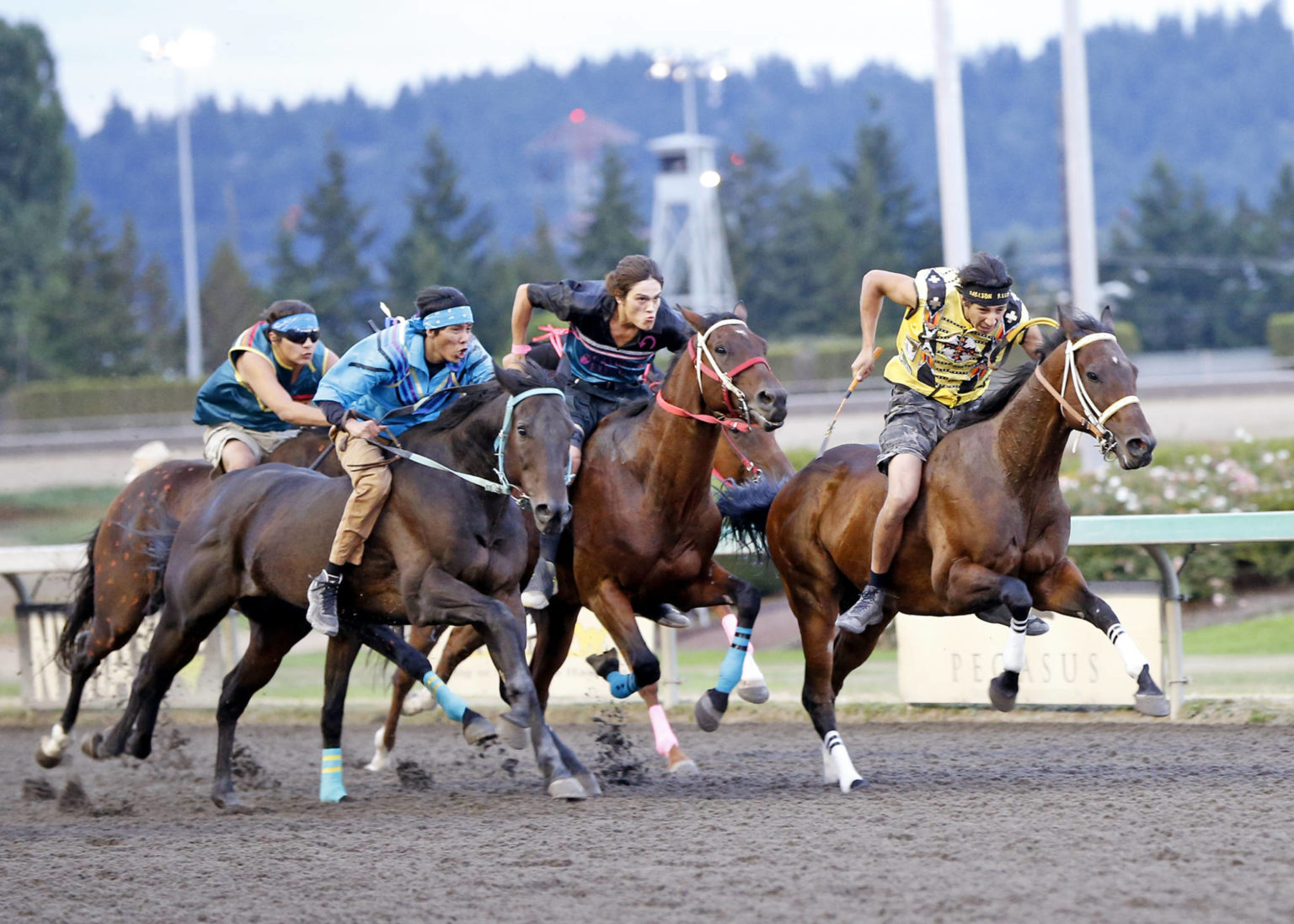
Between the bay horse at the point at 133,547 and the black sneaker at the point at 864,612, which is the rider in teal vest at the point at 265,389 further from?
the black sneaker at the point at 864,612

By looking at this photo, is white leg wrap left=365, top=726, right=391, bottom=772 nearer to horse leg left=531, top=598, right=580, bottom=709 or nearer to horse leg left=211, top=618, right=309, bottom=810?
horse leg left=211, top=618, right=309, bottom=810

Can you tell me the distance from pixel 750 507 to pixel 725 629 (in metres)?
0.61

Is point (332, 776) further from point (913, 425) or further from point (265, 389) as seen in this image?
point (913, 425)

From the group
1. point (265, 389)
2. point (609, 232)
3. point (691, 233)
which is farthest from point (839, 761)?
point (609, 232)

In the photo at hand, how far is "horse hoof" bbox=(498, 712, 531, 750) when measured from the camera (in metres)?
6.09

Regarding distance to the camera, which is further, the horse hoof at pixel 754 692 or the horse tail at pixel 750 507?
the horse tail at pixel 750 507

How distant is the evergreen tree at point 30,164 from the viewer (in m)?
47.2

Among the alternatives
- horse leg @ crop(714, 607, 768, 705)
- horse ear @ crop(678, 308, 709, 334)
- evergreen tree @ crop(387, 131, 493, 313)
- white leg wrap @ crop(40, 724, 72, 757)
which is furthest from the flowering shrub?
evergreen tree @ crop(387, 131, 493, 313)

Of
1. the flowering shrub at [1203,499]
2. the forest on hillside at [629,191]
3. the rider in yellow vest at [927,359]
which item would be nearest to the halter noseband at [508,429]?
the rider in yellow vest at [927,359]

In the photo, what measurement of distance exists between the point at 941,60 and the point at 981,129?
139m

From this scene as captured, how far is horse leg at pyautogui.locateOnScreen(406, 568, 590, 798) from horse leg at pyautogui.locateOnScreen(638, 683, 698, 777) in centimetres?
72

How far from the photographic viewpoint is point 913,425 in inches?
260

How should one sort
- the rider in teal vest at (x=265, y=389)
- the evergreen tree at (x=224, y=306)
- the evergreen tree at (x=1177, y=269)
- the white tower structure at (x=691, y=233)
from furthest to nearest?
the evergreen tree at (x=1177, y=269) → the evergreen tree at (x=224, y=306) → the white tower structure at (x=691, y=233) → the rider in teal vest at (x=265, y=389)

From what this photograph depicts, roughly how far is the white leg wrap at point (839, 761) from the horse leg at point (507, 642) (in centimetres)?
106
